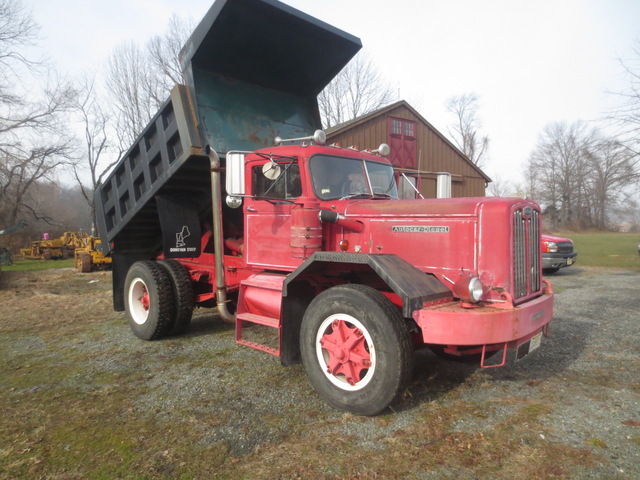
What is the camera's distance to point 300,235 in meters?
3.93

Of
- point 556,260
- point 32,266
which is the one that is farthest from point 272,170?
point 32,266

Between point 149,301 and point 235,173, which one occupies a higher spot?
point 235,173

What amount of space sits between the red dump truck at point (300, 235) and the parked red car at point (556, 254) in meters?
8.85

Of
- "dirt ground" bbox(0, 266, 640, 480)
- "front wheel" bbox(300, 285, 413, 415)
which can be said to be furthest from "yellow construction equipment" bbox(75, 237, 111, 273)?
"front wheel" bbox(300, 285, 413, 415)

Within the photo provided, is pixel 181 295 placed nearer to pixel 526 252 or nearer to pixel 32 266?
pixel 526 252

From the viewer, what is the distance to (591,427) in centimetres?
311

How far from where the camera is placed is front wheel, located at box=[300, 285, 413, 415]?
3.11m

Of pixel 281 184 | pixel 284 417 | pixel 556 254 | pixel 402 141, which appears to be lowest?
pixel 284 417

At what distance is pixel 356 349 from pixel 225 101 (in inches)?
147

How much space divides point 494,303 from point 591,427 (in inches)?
42.5

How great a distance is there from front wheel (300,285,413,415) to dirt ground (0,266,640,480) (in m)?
0.20

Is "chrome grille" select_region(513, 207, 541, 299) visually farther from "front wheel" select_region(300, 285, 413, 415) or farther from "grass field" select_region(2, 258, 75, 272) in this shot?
"grass field" select_region(2, 258, 75, 272)

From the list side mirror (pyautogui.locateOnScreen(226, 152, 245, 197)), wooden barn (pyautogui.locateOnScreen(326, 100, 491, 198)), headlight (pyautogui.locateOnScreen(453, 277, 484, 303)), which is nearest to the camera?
headlight (pyautogui.locateOnScreen(453, 277, 484, 303))

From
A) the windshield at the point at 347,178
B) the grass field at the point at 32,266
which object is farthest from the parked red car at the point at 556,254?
Answer: the grass field at the point at 32,266
